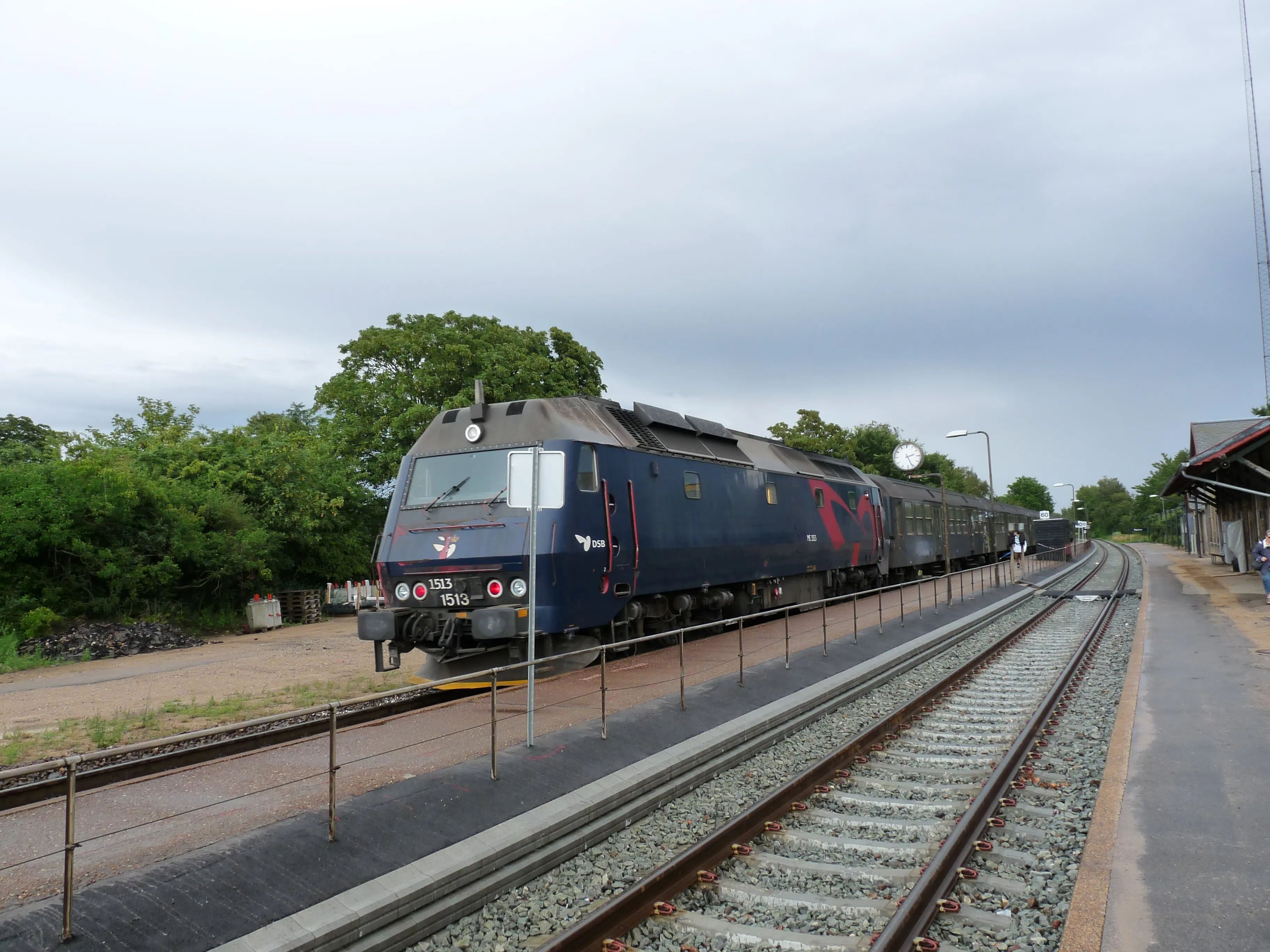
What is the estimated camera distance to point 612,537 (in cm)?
1091

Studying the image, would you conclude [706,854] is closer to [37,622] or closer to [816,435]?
[37,622]

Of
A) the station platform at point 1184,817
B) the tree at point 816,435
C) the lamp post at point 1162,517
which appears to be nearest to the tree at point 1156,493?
the lamp post at point 1162,517

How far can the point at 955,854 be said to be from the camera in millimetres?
5367

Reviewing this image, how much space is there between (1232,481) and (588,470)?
886 inches

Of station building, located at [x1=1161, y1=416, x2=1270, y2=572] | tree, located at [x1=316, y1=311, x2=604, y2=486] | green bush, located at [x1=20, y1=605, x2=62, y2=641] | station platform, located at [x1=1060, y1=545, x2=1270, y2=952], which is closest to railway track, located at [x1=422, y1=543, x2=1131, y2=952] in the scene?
station platform, located at [x1=1060, y1=545, x2=1270, y2=952]

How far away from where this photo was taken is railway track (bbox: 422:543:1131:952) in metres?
4.53

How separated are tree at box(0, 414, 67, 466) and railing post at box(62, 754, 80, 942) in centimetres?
1637

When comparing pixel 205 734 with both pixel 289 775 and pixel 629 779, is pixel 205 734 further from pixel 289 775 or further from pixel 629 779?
pixel 629 779

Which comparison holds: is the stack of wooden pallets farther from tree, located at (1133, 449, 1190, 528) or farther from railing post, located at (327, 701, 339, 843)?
tree, located at (1133, 449, 1190, 528)

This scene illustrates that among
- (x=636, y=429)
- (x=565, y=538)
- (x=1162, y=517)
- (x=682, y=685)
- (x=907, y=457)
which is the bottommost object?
(x=682, y=685)

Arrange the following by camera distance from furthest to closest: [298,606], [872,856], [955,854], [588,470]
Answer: [298,606] → [588,470] → [872,856] → [955,854]

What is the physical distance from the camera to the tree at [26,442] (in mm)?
18484

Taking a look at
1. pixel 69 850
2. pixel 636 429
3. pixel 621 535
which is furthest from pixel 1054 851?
pixel 636 429

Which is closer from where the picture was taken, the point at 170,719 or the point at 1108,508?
the point at 170,719
